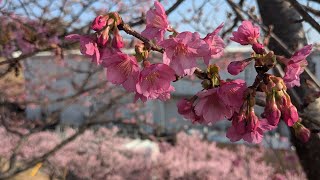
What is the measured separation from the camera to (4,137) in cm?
971

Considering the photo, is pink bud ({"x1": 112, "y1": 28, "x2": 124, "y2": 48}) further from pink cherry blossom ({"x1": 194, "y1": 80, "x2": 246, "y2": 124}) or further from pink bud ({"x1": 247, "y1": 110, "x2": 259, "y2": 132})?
pink bud ({"x1": 247, "y1": 110, "x2": 259, "y2": 132})

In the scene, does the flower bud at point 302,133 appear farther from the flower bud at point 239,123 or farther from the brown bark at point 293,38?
the brown bark at point 293,38

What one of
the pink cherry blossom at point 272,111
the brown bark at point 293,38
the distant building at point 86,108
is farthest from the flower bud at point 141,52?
the distant building at point 86,108

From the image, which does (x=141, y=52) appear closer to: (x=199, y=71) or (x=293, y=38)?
(x=199, y=71)

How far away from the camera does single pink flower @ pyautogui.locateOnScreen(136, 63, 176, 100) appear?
43.0 inches

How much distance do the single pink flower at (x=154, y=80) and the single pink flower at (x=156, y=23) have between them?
3.6 inches

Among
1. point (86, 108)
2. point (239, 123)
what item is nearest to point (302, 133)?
point (239, 123)

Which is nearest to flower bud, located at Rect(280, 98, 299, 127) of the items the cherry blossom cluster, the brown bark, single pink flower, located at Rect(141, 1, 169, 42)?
the cherry blossom cluster

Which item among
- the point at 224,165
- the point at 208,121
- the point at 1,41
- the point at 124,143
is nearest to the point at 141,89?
the point at 208,121

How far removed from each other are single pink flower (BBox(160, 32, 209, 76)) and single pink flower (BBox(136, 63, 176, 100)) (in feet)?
0.08

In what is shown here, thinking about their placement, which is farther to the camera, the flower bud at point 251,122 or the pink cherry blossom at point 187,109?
the pink cherry blossom at point 187,109

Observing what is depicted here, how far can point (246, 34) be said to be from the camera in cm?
117

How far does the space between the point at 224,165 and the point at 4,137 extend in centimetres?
511

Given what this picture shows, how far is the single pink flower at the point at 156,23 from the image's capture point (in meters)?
1.14
